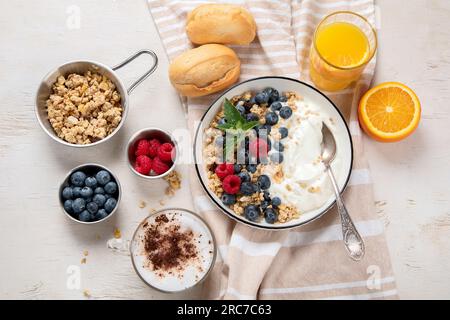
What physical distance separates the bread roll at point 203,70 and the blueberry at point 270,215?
375 mm

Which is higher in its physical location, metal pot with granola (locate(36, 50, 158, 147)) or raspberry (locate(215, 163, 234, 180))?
metal pot with granola (locate(36, 50, 158, 147))

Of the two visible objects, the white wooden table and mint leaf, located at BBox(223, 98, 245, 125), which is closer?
mint leaf, located at BBox(223, 98, 245, 125)

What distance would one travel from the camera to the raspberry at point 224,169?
1.47 meters

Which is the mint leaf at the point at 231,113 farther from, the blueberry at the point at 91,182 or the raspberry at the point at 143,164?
the blueberry at the point at 91,182

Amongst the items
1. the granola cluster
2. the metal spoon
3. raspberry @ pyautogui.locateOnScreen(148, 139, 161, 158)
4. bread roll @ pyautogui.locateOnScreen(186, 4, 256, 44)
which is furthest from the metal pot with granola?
the metal spoon

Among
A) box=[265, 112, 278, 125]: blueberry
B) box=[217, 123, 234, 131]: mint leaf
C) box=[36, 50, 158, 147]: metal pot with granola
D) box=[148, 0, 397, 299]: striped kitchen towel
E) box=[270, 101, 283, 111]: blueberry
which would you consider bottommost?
box=[148, 0, 397, 299]: striped kitchen towel

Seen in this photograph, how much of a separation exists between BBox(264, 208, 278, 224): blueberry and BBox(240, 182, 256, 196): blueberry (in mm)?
67

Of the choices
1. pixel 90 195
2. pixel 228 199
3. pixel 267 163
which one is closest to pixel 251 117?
pixel 267 163

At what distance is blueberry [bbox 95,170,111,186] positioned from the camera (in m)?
1.49

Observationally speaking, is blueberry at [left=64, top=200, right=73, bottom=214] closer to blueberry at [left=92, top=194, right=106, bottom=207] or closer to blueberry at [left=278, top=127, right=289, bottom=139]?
blueberry at [left=92, top=194, right=106, bottom=207]

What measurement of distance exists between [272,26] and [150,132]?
1.55 feet
